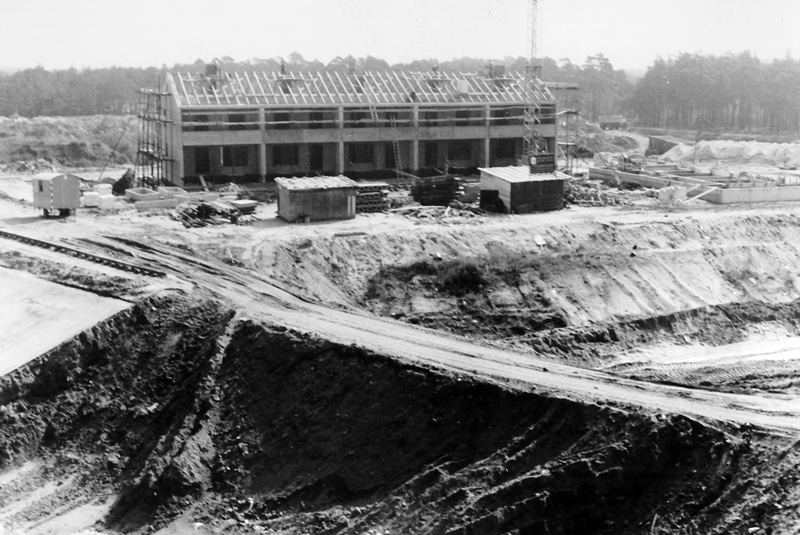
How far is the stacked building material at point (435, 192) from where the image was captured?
5009 centimetres

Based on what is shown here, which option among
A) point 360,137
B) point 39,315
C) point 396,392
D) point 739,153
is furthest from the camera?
point 739,153

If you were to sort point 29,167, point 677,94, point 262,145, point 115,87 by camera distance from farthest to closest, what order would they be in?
point 115,87 → point 677,94 → point 29,167 → point 262,145

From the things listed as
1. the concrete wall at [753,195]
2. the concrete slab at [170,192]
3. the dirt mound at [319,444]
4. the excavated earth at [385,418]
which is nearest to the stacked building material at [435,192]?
the excavated earth at [385,418]

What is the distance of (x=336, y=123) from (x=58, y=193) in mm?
19001

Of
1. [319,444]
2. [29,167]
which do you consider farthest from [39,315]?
[29,167]

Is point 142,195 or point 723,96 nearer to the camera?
point 142,195

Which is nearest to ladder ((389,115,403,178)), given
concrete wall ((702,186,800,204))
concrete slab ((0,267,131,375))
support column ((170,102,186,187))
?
support column ((170,102,186,187))

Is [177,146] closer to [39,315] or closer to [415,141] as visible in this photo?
[415,141]

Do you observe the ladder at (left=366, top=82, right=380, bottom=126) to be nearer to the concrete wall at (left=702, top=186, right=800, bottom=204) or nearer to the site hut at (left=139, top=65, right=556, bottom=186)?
the site hut at (left=139, top=65, right=556, bottom=186)

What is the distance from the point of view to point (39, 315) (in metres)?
31.6

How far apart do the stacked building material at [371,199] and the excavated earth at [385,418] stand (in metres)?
7.15

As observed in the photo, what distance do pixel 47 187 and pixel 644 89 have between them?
3125 inches

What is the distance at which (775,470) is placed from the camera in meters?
20.8

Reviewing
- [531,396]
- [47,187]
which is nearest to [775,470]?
[531,396]
